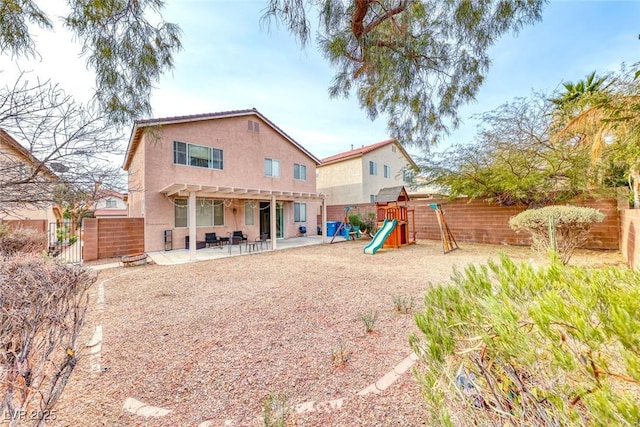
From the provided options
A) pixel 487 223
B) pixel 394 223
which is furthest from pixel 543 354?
pixel 487 223

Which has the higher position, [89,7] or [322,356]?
[89,7]

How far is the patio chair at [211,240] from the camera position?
461 inches

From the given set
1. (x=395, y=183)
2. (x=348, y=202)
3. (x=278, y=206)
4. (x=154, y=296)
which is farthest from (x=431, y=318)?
(x=395, y=183)

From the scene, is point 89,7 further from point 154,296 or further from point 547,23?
point 547,23

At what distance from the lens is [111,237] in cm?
1010

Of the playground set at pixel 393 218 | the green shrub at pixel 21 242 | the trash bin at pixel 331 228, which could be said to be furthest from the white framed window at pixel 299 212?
the green shrub at pixel 21 242

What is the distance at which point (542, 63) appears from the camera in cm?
483

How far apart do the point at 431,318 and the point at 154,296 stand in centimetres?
565

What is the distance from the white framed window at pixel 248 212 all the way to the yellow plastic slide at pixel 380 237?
658cm

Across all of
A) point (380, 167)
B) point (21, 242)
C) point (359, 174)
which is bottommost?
point (21, 242)

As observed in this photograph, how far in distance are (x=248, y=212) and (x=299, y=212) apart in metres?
3.58

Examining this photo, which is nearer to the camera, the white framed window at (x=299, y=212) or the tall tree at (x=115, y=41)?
the tall tree at (x=115, y=41)

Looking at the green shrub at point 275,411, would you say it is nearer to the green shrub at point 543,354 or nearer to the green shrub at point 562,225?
the green shrub at point 543,354

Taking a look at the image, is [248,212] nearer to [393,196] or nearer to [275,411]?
[393,196]
